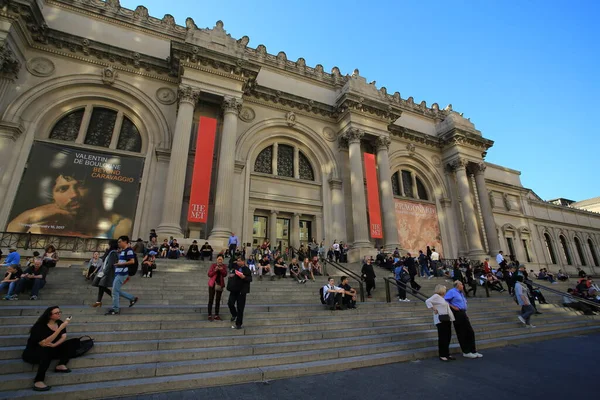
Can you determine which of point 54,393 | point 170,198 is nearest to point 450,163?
point 170,198

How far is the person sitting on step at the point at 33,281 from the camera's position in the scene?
695cm

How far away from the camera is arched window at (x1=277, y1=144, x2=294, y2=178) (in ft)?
63.9

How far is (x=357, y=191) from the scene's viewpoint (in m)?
18.7

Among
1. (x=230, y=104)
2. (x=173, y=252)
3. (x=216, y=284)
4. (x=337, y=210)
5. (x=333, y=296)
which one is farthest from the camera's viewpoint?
(x=337, y=210)

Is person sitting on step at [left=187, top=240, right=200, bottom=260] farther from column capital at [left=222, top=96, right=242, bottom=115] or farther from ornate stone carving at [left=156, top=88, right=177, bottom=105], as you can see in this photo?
ornate stone carving at [left=156, top=88, right=177, bottom=105]

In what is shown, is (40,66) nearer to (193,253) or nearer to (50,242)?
(50,242)

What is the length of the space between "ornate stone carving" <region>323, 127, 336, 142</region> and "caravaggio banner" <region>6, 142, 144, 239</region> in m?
12.1

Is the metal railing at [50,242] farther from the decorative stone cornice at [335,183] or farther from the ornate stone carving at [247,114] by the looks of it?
the decorative stone cornice at [335,183]

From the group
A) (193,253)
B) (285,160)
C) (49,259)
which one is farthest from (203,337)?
(285,160)

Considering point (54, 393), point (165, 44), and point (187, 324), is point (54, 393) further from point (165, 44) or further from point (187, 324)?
point (165, 44)

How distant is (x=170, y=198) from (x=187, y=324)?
9.41 m

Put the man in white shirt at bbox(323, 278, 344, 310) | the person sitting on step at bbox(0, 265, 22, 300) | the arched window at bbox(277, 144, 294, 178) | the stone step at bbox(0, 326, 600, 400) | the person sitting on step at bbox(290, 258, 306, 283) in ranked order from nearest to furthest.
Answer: the stone step at bbox(0, 326, 600, 400) → the person sitting on step at bbox(0, 265, 22, 300) → the man in white shirt at bbox(323, 278, 344, 310) → the person sitting on step at bbox(290, 258, 306, 283) → the arched window at bbox(277, 144, 294, 178)

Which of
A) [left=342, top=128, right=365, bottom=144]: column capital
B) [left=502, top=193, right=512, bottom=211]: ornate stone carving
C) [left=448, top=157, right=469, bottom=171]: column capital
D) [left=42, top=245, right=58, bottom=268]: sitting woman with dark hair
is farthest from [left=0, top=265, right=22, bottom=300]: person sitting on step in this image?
[left=502, top=193, right=512, bottom=211]: ornate stone carving

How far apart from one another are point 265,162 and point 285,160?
1478mm
